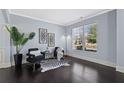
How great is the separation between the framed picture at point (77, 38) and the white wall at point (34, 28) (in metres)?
1.00

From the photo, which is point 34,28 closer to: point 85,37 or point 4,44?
point 4,44

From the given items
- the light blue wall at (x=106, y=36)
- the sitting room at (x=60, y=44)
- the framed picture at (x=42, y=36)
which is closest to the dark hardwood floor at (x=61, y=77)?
the sitting room at (x=60, y=44)

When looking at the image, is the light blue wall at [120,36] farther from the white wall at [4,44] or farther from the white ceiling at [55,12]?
the white wall at [4,44]

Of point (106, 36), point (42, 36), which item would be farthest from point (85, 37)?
point (42, 36)

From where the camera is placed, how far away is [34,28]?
217 inches

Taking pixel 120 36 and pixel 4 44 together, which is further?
pixel 4 44

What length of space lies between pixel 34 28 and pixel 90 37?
11.0 ft

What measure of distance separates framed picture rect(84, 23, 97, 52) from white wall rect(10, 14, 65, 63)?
2.13 meters

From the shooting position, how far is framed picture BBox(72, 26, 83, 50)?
20.6 feet

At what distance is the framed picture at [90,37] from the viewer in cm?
520

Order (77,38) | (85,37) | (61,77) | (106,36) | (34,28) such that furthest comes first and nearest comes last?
1. (77,38)
2. (85,37)
3. (34,28)
4. (106,36)
5. (61,77)

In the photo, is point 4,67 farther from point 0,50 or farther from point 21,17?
point 21,17

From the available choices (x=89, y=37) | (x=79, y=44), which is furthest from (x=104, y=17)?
(x=79, y=44)
